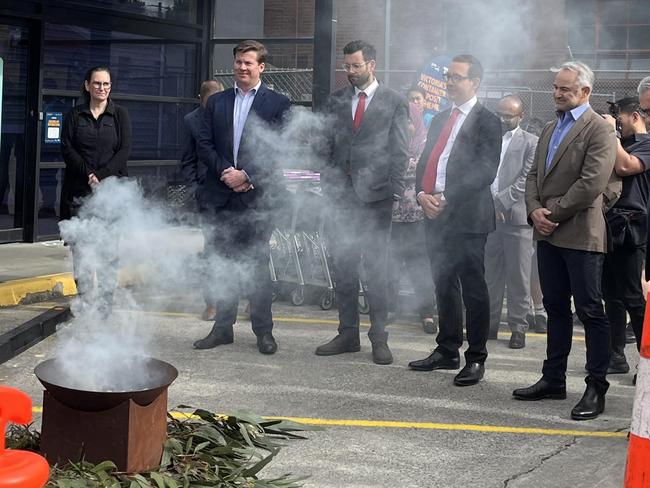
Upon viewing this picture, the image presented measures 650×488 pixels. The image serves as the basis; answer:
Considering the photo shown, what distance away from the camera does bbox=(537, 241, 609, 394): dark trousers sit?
5.85 metres

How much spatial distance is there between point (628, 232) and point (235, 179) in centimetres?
264

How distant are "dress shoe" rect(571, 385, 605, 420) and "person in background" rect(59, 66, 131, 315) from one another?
12.7 ft

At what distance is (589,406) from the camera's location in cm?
575

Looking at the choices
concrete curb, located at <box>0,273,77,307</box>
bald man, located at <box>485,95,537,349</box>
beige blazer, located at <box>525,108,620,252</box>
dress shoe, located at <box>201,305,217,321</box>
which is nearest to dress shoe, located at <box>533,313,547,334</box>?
bald man, located at <box>485,95,537,349</box>

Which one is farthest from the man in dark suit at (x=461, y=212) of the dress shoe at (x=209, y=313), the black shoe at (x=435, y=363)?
the dress shoe at (x=209, y=313)

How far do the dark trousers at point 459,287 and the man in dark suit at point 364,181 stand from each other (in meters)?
0.43

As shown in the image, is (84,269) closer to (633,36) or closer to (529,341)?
(529,341)

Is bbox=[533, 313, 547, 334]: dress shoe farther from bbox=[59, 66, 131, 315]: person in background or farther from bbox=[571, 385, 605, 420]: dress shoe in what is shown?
bbox=[59, 66, 131, 315]: person in background

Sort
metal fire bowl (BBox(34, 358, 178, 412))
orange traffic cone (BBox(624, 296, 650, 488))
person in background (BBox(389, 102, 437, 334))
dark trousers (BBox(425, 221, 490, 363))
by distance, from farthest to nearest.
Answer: person in background (BBox(389, 102, 437, 334)) → dark trousers (BBox(425, 221, 490, 363)) → metal fire bowl (BBox(34, 358, 178, 412)) → orange traffic cone (BBox(624, 296, 650, 488))

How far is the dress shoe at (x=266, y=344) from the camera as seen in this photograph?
7160 mm

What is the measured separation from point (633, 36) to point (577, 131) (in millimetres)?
5146

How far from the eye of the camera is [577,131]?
590 centimetres

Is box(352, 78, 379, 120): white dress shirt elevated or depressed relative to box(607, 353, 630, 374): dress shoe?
elevated

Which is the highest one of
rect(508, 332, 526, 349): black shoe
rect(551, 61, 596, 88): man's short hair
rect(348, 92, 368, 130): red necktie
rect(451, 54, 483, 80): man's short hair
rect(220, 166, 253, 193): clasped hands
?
rect(451, 54, 483, 80): man's short hair
